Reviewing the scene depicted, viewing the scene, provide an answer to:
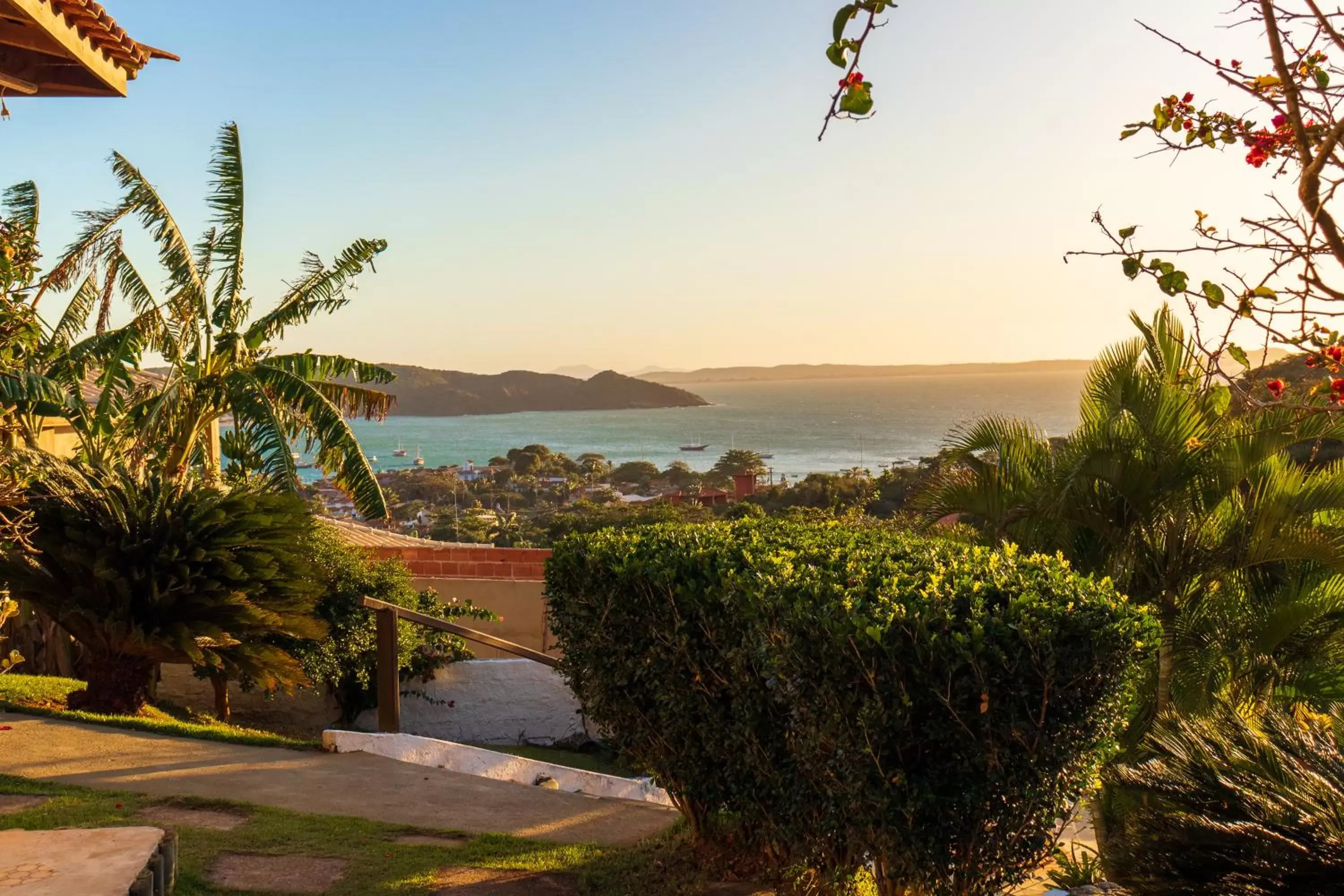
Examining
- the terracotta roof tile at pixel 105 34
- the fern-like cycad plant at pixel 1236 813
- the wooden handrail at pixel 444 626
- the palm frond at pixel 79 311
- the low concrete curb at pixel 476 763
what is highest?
the terracotta roof tile at pixel 105 34

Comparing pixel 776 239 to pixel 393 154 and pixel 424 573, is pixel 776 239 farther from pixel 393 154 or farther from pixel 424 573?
pixel 424 573

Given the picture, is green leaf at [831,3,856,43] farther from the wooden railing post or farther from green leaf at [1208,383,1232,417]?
the wooden railing post

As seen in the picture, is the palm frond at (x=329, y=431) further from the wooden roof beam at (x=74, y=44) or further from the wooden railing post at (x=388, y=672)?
the wooden roof beam at (x=74, y=44)

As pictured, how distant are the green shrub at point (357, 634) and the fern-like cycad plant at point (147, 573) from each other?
116 centimetres

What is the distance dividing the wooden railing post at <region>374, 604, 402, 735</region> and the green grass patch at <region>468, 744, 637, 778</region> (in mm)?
1900

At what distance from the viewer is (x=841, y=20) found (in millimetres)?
2875

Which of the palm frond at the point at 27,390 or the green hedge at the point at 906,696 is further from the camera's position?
A: the palm frond at the point at 27,390

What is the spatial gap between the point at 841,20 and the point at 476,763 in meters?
6.84

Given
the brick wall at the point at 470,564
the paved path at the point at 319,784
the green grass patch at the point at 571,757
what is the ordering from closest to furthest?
1. the paved path at the point at 319,784
2. the green grass patch at the point at 571,757
3. the brick wall at the point at 470,564

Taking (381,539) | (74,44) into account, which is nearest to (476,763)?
(74,44)

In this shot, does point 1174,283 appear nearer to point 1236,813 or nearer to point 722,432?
point 1236,813

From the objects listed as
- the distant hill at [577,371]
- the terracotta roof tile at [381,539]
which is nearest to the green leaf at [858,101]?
Answer: the terracotta roof tile at [381,539]

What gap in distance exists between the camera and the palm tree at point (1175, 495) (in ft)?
25.6

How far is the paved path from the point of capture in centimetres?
653
